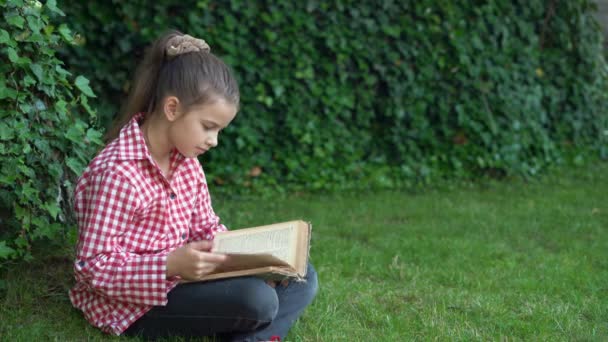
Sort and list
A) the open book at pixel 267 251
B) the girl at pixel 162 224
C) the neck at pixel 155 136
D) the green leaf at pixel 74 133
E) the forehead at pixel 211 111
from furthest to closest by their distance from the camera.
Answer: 1. the green leaf at pixel 74 133
2. the neck at pixel 155 136
3. the forehead at pixel 211 111
4. the girl at pixel 162 224
5. the open book at pixel 267 251

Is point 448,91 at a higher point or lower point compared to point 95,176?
lower

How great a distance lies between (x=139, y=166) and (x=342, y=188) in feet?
10.2

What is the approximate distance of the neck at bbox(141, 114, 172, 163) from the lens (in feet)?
8.81

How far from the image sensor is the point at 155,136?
2.69m

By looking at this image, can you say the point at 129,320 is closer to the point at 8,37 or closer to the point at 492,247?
the point at 8,37

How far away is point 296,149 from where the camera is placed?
5.62m

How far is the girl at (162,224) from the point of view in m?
2.48

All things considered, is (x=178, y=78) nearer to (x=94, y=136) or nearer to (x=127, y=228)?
(x=127, y=228)

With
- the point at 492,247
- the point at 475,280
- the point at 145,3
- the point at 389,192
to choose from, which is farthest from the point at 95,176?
the point at 389,192

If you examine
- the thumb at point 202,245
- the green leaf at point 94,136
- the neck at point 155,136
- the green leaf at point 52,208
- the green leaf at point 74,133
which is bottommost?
the green leaf at point 52,208

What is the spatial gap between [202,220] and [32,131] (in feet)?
2.33

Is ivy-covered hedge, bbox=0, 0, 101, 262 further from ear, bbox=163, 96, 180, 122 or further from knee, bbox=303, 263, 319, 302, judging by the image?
knee, bbox=303, 263, 319, 302

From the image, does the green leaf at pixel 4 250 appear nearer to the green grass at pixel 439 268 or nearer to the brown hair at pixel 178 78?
the green grass at pixel 439 268

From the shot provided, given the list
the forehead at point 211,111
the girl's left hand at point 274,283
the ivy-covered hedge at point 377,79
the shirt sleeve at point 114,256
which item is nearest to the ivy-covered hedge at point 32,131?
the shirt sleeve at point 114,256
